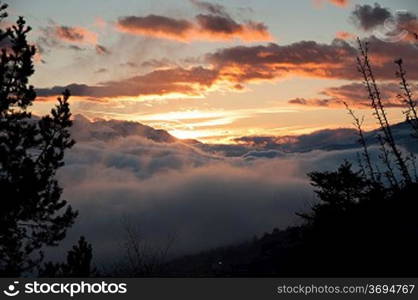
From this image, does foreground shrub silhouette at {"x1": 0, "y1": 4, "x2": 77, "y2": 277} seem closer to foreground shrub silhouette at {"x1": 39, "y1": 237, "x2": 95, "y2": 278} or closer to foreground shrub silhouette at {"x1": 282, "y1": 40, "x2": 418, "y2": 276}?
foreground shrub silhouette at {"x1": 39, "y1": 237, "x2": 95, "y2": 278}

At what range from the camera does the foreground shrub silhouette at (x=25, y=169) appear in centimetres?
2241

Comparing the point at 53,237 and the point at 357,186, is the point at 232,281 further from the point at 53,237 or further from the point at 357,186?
the point at 357,186

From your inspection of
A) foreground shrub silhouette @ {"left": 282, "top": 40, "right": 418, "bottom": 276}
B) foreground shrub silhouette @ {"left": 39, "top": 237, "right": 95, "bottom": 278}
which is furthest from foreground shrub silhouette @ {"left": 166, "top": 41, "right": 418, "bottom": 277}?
foreground shrub silhouette @ {"left": 39, "top": 237, "right": 95, "bottom": 278}

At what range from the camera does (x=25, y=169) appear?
22719 millimetres

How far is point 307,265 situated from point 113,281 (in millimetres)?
13586

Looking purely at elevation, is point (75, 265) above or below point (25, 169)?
below

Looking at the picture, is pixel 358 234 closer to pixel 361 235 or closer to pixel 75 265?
pixel 361 235

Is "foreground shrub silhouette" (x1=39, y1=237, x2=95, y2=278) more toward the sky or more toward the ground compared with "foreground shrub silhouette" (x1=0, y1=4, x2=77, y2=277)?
more toward the ground

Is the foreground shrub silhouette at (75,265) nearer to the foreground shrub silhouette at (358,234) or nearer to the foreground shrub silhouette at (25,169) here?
the foreground shrub silhouette at (25,169)

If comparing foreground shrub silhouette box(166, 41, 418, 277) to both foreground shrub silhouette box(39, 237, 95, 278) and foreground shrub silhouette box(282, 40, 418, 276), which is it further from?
Answer: foreground shrub silhouette box(39, 237, 95, 278)

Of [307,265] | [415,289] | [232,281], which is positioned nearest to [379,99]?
[307,265]

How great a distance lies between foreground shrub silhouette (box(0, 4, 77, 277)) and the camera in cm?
2241

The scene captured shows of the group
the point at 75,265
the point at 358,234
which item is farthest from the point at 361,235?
the point at 75,265

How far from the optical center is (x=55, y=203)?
24156 millimetres
